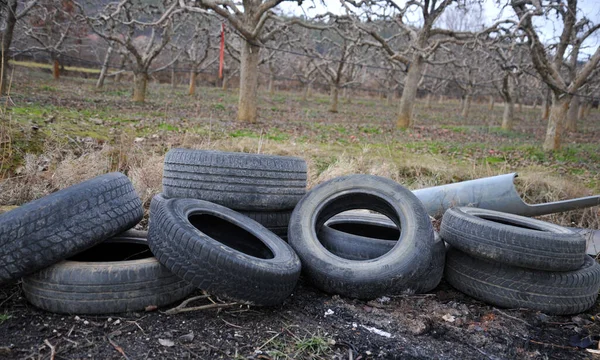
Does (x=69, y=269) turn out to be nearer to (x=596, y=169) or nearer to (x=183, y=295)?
(x=183, y=295)

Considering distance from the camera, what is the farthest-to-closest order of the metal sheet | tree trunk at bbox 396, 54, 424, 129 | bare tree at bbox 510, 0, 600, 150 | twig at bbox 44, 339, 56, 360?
tree trunk at bbox 396, 54, 424, 129, bare tree at bbox 510, 0, 600, 150, the metal sheet, twig at bbox 44, 339, 56, 360

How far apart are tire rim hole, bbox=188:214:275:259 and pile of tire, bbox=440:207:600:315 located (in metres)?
1.69

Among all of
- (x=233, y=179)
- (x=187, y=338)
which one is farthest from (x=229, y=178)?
(x=187, y=338)

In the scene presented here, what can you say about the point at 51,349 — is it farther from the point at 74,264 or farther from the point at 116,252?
the point at 116,252

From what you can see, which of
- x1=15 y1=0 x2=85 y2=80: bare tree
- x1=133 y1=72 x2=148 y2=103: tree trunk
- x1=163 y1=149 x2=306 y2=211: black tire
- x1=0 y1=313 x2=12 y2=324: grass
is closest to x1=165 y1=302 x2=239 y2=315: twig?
x1=0 y1=313 x2=12 y2=324: grass

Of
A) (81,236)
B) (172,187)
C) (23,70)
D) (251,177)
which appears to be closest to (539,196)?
(251,177)

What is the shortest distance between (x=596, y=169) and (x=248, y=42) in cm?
1020

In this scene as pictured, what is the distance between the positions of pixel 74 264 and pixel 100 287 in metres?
0.26

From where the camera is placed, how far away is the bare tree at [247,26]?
1289 centimetres

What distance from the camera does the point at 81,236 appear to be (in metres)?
2.99

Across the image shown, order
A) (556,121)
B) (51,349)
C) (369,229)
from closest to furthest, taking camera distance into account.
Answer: (51,349)
(369,229)
(556,121)

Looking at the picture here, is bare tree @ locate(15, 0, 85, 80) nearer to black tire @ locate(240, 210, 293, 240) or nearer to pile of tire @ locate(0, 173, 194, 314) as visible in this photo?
black tire @ locate(240, 210, 293, 240)

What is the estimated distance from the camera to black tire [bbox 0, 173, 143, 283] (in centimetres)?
280

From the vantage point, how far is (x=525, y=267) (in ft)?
11.4
